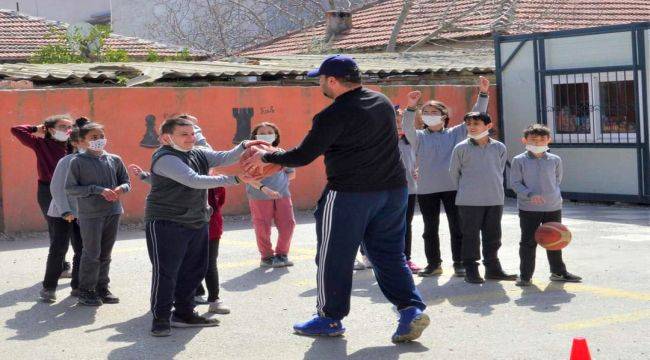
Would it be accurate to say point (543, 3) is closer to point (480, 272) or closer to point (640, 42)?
point (640, 42)

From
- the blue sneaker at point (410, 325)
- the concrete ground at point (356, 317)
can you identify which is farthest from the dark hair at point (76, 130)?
the blue sneaker at point (410, 325)

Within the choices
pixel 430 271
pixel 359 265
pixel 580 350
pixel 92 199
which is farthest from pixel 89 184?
pixel 580 350

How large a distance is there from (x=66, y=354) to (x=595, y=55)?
38.0 feet

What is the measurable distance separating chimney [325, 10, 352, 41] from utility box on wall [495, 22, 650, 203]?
10.1 metres

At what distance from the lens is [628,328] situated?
7074 mm

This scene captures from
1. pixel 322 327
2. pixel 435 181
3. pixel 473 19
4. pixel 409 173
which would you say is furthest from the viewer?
pixel 473 19

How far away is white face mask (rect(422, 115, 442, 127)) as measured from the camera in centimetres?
950

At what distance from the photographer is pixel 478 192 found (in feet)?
29.6

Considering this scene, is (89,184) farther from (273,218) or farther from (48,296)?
(273,218)

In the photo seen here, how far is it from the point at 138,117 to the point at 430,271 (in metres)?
5.87

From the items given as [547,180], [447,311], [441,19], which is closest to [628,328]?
[447,311]

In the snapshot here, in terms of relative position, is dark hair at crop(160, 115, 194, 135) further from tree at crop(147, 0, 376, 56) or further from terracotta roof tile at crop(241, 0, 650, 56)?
tree at crop(147, 0, 376, 56)

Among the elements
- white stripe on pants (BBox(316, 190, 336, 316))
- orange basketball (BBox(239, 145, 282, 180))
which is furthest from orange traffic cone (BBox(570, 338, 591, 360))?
orange basketball (BBox(239, 145, 282, 180))

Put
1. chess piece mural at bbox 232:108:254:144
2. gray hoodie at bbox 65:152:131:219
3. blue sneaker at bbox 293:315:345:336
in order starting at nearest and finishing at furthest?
blue sneaker at bbox 293:315:345:336, gray hoodie at bbox 65:152:131:219, chess piece mural at bbox 232:108:254:144
